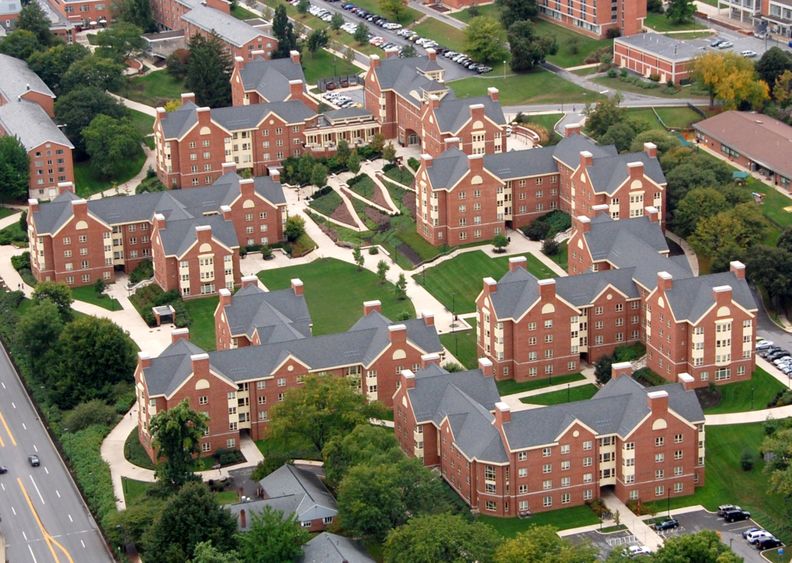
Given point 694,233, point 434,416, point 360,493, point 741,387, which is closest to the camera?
point 360,493

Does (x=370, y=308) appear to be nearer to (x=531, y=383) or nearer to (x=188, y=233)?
(x=531, y=383)

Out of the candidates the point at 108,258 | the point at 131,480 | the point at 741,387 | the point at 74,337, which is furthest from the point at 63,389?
the point at 741,387

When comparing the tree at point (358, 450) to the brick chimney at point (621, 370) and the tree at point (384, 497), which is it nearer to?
the tree at point (384, 497)

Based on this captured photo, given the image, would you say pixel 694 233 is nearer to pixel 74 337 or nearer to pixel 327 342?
pixel 327 342

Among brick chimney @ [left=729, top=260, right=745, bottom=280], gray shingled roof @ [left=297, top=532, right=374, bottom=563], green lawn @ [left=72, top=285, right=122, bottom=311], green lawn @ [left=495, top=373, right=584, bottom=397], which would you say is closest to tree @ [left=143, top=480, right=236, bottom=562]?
gray shingled roof @ [left=297, top=532, right=374, bottom=563]

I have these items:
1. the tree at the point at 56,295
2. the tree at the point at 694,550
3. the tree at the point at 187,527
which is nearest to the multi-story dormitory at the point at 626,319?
the tree at the point at 694,550

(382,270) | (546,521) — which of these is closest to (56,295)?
(382,270)
